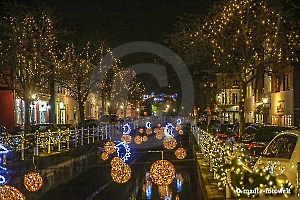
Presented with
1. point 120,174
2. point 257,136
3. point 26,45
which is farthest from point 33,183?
point 26,45

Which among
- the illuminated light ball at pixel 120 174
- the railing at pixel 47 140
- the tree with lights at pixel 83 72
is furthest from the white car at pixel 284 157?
the tree with lights at pixel 83 72

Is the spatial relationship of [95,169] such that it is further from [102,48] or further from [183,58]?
[102,48]

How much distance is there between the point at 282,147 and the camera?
9.90m

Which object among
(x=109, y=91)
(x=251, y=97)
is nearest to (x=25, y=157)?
(x=109, y=91)

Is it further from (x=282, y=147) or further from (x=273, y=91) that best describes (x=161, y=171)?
(x=273, y=91)

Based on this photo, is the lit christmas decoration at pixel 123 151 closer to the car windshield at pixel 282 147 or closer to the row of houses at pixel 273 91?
the row of houses at pixel 273 91

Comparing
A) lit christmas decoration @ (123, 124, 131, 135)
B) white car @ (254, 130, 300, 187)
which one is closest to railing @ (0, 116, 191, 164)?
lit christmas decoration @ (123, 124, 131, 135)

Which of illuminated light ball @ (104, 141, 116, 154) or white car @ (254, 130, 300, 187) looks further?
illuminated light ball @ (104, 141, 116, 154)

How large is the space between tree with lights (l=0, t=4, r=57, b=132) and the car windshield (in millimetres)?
18249

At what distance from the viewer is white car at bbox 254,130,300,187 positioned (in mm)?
8844

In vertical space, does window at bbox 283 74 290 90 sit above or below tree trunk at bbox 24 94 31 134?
above

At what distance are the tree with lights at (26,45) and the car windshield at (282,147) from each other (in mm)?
18249

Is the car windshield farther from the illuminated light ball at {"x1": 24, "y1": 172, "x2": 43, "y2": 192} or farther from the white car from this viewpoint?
the illuminated light ball at {"x1": 24, "y1": 172, "x2": 43, "y2": 192}

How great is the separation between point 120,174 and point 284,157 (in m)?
8.23
